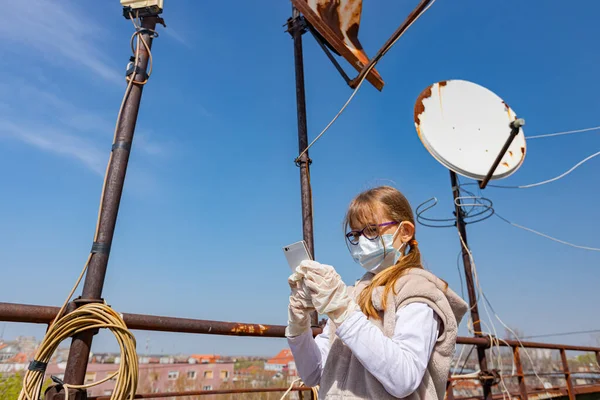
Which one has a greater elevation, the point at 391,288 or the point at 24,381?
the point at 391,288

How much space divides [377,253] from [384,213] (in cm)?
12

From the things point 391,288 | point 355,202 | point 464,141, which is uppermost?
point 464,141

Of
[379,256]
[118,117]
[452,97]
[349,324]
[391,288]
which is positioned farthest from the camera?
[452,97]

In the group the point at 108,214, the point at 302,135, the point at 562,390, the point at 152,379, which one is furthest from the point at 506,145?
the point at 152,379

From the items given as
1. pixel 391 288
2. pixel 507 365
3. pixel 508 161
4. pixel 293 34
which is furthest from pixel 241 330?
pixel 508 161

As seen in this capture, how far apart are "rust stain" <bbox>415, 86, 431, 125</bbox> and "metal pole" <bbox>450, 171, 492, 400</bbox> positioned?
94 cm

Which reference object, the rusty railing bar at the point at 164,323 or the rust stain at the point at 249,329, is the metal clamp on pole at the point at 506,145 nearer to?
the rusty railing bar at the point at 164,323

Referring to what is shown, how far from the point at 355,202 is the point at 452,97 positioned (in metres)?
3.66

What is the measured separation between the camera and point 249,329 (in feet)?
5.46

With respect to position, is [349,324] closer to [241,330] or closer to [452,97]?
[241,330]

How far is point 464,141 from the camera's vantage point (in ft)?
13.5

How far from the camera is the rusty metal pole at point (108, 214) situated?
3.94 feet

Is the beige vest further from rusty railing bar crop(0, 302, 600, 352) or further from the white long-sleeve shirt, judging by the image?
rusty railing bar crop(0, 302, 600, 352)

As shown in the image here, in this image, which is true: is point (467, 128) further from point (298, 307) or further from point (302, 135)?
point (298, 307)
